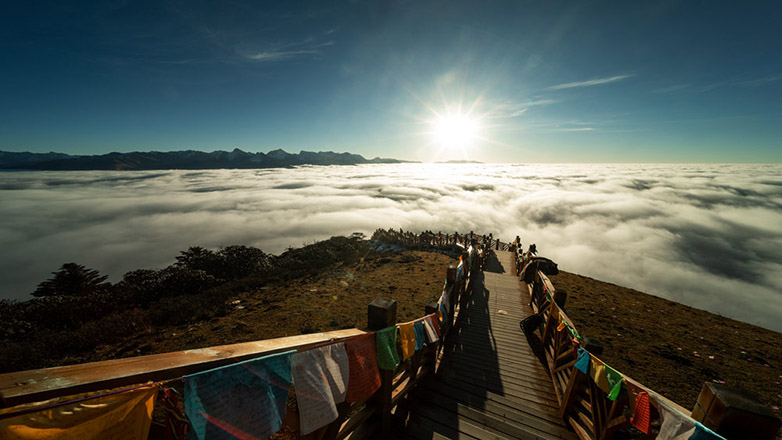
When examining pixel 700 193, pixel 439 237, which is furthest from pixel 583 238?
pixel 700 193

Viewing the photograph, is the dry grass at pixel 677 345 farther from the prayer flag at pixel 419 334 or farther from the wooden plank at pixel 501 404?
the prayer flag at pixel 419 334

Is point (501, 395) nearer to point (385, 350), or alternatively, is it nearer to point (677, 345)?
point (385, 350)

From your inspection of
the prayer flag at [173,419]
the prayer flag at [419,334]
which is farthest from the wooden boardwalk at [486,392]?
the prayer flag at [173,419]

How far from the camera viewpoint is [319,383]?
2.88 m

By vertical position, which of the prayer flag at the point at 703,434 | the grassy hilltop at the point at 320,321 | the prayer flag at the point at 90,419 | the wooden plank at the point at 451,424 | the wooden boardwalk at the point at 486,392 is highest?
the prayer flag at the point at 90,419

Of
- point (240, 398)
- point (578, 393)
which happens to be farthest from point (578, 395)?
point (240, 398)

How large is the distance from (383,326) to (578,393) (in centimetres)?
430

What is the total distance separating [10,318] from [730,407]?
25677 millimetres

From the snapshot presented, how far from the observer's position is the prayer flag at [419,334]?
16.1ft

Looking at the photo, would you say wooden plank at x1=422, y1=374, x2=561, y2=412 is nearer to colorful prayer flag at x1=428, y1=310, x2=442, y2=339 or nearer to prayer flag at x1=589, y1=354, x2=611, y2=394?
colorful prayer flag at x1=428, y1=310, x2=442, y2=339

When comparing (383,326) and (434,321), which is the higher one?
(383,326)

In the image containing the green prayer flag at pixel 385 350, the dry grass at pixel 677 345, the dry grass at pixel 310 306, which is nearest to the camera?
the green prayer flag at pixel 385 350

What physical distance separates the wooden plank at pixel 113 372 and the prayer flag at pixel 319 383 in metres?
0.44

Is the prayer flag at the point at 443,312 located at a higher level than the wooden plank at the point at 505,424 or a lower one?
higher
